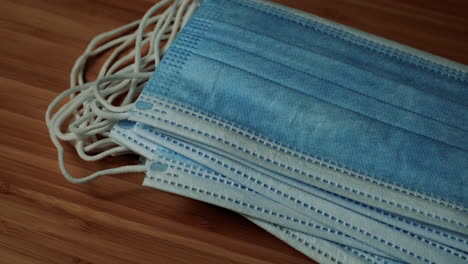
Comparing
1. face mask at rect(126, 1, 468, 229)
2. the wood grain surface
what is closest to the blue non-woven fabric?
face mask at rect(126, 1, 468, 229)

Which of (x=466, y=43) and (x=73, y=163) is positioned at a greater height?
(x=466, y=43)

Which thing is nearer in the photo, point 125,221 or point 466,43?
point 125,221

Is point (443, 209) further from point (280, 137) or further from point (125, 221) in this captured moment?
point (125, 221)

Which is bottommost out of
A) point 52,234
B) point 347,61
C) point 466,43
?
point 52,234

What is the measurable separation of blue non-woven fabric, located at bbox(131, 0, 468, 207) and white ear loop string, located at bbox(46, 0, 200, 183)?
65 mm

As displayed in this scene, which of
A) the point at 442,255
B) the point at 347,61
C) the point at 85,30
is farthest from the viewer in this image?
the point at 85,30

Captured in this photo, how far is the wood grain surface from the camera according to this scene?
0.56 m

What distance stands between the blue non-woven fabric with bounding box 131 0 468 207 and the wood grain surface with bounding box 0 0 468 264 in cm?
11

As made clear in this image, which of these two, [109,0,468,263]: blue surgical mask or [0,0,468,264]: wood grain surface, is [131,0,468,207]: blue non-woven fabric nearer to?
[109,0,468,263]: blue surgical mask

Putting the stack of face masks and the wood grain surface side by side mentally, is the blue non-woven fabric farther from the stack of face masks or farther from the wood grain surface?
the wood grain surface

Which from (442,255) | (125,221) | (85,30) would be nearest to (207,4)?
(85,30)

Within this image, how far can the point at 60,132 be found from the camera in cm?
63

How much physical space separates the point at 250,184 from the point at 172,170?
0.09 m

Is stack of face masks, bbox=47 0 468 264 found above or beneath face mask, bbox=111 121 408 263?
above
